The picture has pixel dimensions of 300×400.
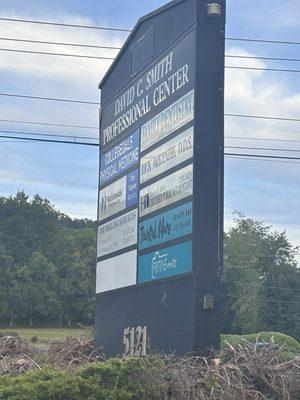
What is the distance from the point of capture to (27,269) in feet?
277

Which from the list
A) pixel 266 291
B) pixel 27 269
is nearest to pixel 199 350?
pixel 266 291

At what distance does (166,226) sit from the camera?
366 inches

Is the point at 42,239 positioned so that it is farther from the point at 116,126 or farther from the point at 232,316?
the point at 116,126

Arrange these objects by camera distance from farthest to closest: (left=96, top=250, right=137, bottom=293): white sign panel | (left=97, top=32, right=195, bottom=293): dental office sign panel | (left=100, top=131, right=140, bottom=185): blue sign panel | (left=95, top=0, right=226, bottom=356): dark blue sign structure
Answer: (left=100, top=131, right=140, bottom=185): blue sign panel < (left=96, top=250, right=137, bottom=293): white sign panel < (left=97, top=32, right=195, bottom=293): dental office sign panel < (left=95, top=0, right=226, bottom=356): dark blue sign structure

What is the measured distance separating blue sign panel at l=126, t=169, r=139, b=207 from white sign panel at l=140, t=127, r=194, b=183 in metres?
0.26

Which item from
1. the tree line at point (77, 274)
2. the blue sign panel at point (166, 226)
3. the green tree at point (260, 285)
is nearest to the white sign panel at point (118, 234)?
the blue sign panel at point (166, 226)

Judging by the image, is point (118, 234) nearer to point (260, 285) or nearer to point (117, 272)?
point (117, 272)

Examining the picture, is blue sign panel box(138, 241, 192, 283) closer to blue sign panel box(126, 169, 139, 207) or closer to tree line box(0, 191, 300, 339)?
blue sign panel box(126, 169, 139, 207)

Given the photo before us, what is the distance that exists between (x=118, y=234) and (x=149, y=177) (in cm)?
145

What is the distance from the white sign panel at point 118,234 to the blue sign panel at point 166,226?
13.3 inches

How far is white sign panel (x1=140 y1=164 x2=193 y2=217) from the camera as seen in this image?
28.8 feet

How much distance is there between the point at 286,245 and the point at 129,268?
6314 centimetres

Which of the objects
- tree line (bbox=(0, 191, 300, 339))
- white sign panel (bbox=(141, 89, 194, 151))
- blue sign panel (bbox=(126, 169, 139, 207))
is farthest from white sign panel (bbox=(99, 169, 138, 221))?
tree line (bbox=(0, 191, 300, 339))

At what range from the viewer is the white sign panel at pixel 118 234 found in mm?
10523
